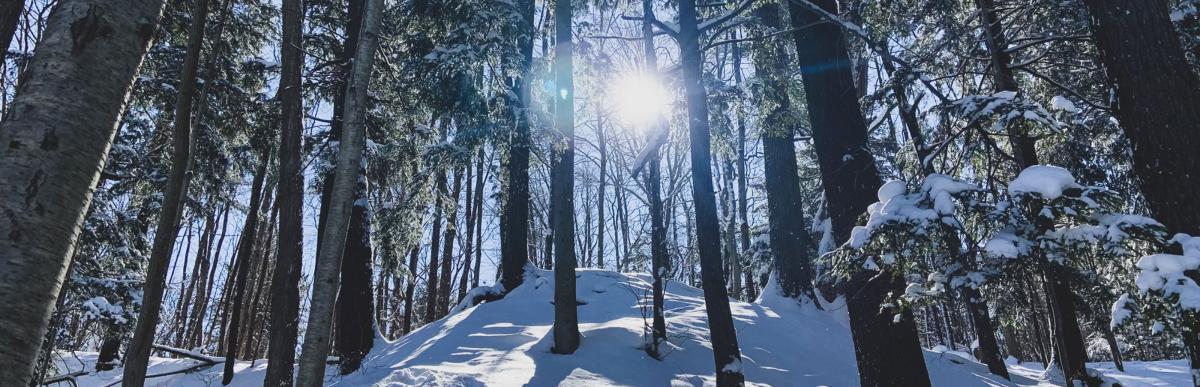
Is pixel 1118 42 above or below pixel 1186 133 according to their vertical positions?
above

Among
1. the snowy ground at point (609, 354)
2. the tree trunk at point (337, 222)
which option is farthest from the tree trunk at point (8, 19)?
the snowy ground at point (609, 354)

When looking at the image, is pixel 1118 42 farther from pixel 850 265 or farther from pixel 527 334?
pixel 527 334

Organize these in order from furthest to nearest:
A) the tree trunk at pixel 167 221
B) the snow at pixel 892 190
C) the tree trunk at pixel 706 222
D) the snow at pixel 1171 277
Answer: the tree trunk at pixel 706 222 < the snow at pixel 892 190 < the tree trunk at pixel 167 221 < the snow at pixel 1171 277

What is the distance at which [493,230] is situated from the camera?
1015 inches

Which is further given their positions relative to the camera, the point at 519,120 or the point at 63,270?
the point at 519,120

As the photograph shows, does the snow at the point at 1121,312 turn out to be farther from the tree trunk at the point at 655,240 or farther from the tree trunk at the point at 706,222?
the tree trunk at the point at 655,240

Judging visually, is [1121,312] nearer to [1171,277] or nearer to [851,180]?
[1171,277]

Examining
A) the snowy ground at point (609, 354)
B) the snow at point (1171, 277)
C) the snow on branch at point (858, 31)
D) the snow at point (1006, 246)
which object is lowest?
the snowy ground at point (609, 354)

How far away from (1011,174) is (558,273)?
7785 millimetres

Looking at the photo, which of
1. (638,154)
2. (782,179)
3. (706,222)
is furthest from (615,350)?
(782,179)

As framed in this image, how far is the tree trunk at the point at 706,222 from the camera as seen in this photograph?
21.9ft

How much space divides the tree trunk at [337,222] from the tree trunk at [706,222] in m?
4.21

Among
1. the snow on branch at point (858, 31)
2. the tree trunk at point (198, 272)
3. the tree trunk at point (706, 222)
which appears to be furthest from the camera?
the tree trunk at point (198, 272)

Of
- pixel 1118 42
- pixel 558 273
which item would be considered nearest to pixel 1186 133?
pixel 1118 42
